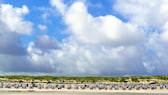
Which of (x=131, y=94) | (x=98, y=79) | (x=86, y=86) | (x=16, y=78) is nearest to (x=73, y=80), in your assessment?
(x=98, y=79)

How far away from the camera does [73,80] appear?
140000 millimetres

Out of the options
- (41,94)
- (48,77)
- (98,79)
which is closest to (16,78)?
(48,77)

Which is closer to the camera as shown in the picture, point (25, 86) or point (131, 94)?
point (131, 94)

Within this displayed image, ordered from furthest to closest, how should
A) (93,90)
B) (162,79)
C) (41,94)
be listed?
(162,79) < (93,90) < (41,94)

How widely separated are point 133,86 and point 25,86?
24.2m

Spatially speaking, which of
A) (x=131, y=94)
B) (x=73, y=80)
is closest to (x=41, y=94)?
(x=131, y=94)

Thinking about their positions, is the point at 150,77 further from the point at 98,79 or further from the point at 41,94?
the point at 41,94

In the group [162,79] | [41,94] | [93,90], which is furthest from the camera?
[162,79]

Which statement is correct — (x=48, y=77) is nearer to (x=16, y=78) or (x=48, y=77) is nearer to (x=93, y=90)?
(x=16, y=78)

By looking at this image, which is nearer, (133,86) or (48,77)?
(133,86)

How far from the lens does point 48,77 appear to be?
147m

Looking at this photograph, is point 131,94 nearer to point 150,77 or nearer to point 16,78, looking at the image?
point 150,77

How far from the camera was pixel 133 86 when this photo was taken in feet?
354

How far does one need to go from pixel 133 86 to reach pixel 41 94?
2828 cm
